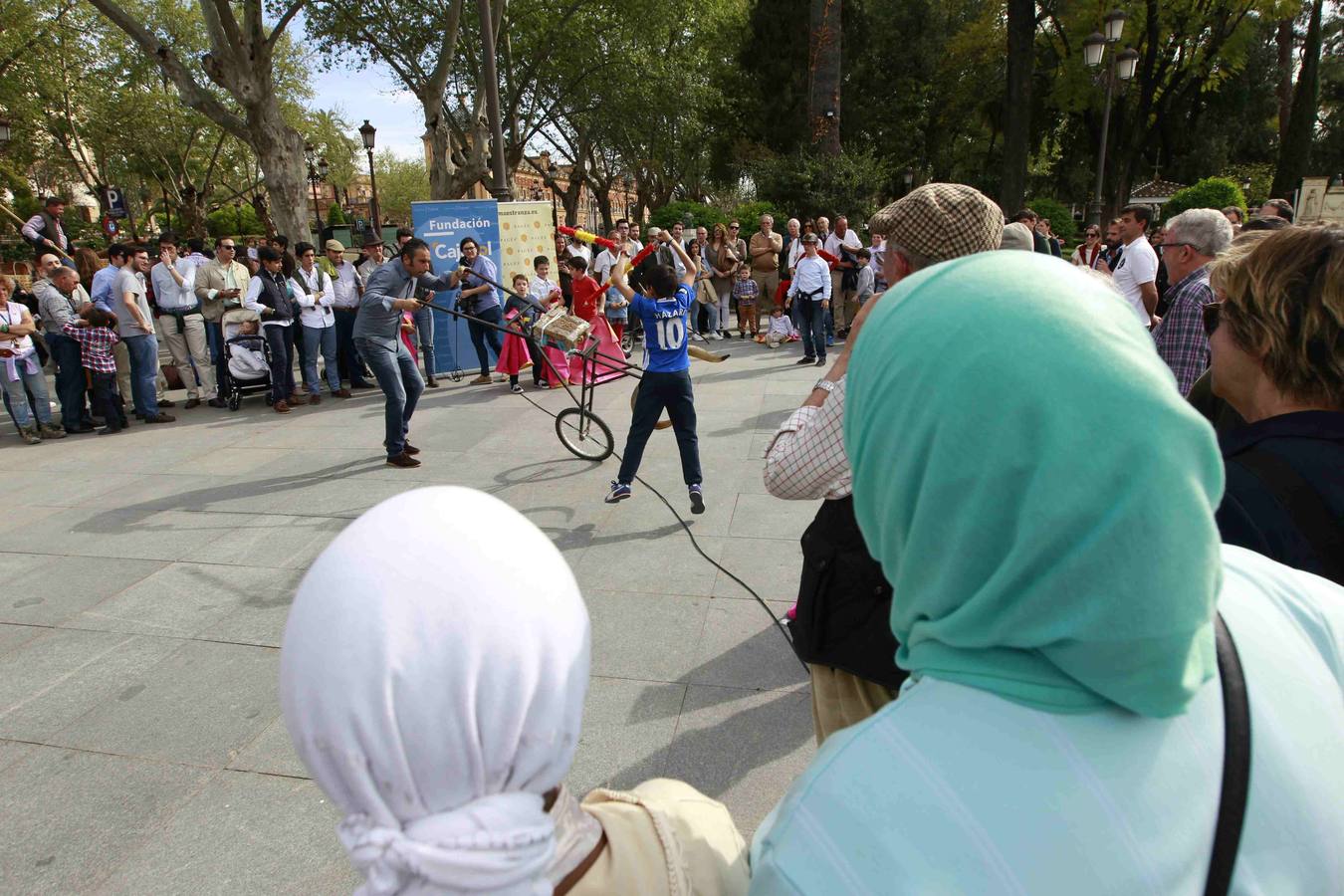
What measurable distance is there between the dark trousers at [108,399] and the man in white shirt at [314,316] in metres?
1.94

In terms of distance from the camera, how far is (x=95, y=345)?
843 centimetres

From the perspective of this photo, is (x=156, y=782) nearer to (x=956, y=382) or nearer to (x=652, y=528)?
(x=652, y=528)

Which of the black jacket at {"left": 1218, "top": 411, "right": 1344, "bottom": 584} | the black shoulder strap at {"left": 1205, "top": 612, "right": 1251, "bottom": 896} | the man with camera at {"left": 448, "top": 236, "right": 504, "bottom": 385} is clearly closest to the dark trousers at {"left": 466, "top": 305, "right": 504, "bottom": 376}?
the man with camera at {"left": 448, "top": 236, "right": 504, "bottom": 385}

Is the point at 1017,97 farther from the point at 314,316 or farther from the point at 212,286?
the point at 212,286

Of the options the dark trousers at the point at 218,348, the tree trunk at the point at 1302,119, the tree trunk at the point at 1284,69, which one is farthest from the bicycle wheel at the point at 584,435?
the tree trunk at the point at 1284,69

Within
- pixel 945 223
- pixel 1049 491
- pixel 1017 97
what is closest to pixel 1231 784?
pixel 1049 491

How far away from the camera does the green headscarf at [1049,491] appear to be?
26.1 inches

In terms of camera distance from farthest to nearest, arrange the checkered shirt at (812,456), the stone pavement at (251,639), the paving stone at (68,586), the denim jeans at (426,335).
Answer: the denim jeans at (426,335) → the paving stone at (68,586) → the stone pavement at (251,639) → the checkered shirt at (812,456)

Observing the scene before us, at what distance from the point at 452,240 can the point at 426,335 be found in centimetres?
137

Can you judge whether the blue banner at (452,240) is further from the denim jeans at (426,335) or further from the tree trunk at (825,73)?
the tree trunk at (825,73)

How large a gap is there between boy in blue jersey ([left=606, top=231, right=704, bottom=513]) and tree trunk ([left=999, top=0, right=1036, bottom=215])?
16.7 m

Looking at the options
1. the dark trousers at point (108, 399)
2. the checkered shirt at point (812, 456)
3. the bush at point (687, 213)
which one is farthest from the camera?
the bush at point (687, 213)

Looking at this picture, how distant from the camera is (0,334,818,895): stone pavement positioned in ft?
8.97

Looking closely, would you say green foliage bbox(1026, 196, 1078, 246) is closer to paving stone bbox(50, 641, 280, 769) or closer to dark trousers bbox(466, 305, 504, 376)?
dark trousers bbox(466, 305, 504, 376)
